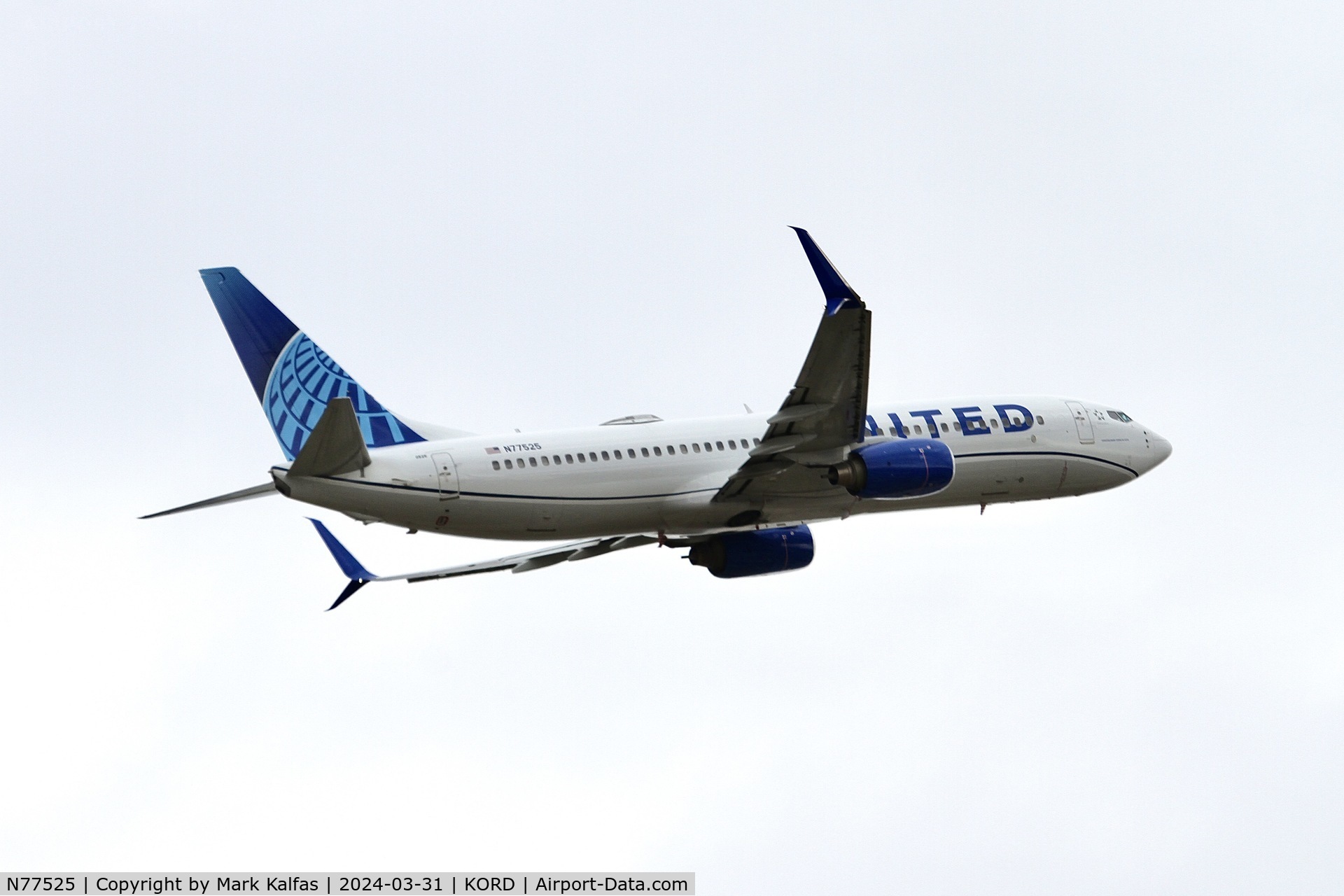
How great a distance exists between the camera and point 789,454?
126 feet

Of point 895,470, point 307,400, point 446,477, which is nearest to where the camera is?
point 446,477

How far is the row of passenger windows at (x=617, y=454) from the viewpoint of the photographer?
3712 centimetres

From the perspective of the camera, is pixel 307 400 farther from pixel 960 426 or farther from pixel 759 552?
pixel 960 426

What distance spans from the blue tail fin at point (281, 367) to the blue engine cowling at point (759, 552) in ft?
27.8

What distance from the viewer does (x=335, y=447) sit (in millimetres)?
33656

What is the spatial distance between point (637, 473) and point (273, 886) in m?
11.7

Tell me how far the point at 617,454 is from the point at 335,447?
7.04 metres

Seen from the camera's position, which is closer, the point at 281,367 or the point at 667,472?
the point at 281,367

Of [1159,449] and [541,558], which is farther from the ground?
[1159,449]

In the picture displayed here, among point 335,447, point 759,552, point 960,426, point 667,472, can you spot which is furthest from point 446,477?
point 960,426

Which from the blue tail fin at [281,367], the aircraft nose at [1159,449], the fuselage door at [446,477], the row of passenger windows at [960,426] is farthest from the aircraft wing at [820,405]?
the aircraft nose at [1159,449]

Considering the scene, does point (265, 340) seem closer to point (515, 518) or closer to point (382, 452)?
point (382, 452)

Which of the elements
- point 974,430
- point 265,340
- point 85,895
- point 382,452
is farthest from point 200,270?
point 974,430

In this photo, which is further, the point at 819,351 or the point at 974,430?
the point at 974,430
